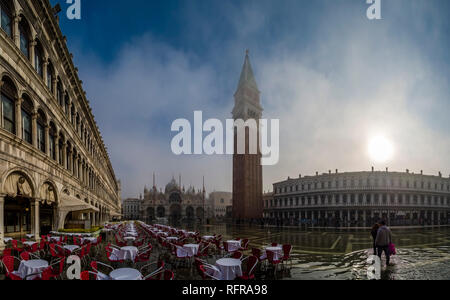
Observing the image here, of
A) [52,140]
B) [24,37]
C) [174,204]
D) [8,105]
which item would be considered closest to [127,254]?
[8,105]

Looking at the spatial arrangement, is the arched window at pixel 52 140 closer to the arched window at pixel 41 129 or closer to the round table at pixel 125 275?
the arched window at pixel 41 129

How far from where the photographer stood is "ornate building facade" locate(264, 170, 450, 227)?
47750 mm

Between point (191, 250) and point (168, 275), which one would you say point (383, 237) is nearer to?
point (191, 250)

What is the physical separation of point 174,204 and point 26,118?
9784 cm

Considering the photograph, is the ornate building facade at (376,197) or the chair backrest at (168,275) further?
the ornate building facade at (376,197)

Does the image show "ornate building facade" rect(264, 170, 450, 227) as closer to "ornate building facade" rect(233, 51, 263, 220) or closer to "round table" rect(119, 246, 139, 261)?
"ornate building facade" rect(233, 51, 263, 220)

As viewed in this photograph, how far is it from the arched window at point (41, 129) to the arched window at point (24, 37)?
3.20m

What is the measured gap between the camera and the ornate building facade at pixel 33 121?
33.6 feet

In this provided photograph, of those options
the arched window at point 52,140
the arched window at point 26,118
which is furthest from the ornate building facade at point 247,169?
the arched window at point 26,118

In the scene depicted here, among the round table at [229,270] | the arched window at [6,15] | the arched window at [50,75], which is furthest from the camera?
the arched window at [50,75]

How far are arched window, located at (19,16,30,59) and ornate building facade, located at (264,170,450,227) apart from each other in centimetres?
4018

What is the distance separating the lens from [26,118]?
12.4 m

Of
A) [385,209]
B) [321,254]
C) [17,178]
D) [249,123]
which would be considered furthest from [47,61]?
[385,209]

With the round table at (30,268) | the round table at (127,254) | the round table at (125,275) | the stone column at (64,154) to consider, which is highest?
the stone column at (64,154)
